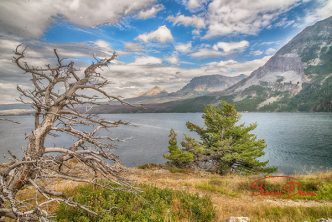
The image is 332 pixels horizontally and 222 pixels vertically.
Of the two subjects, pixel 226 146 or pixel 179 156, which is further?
pixel 179 156

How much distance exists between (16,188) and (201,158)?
29.7m

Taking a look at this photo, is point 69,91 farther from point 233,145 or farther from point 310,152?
point 310,152

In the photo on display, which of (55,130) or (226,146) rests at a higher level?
(55,130)

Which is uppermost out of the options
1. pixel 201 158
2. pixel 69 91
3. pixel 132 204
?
pixel 69 91

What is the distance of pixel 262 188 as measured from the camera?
19.1 meters

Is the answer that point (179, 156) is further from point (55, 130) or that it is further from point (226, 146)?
point (55, 130)

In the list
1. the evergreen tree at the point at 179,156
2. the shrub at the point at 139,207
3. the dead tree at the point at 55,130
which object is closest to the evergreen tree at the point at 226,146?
the evergreen tree at the point at 179,156

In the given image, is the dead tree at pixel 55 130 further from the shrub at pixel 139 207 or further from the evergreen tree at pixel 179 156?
the evergreen tree at pixel 179 156

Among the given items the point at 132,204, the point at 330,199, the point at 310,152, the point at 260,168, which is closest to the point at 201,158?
the point at 260,168

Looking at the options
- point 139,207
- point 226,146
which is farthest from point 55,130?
point 226,146

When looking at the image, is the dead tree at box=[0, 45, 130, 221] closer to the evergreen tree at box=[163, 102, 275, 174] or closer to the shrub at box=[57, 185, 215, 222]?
the shrub at box=[57, 185, 215, 222]

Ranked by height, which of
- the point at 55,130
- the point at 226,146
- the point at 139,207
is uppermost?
the point at 55,130

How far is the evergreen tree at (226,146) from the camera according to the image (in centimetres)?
3216

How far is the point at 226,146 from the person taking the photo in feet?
104
